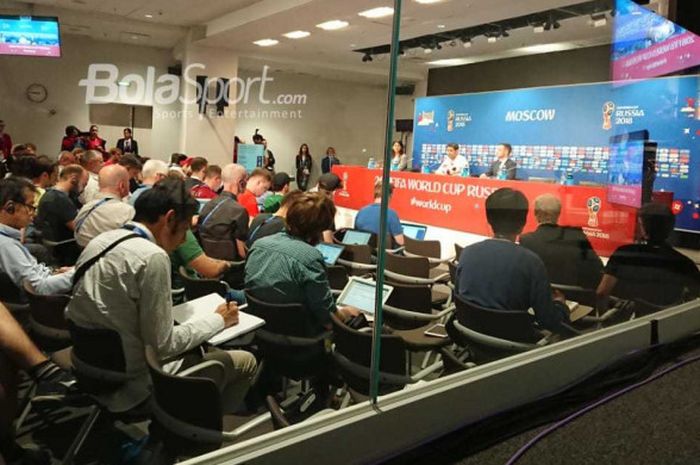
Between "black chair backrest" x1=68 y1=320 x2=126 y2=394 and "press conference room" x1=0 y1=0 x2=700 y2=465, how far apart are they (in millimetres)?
11

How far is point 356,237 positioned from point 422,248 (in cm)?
62

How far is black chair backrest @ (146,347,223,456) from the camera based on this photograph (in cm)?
167

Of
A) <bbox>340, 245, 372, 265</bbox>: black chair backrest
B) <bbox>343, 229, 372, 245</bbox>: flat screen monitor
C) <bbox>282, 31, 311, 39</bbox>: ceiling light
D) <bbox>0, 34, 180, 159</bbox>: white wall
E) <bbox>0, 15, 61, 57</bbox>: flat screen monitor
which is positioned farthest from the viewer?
<bbox>282, 31, 311, 39</bbox>: ceiling light

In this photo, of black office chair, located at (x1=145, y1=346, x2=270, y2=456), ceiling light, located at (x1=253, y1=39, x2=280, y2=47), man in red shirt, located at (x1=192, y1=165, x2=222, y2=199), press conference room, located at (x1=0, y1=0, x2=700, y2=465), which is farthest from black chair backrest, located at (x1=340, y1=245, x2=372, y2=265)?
ceiling light, located at (x1=253, y1=39, x2=280, y2=47)

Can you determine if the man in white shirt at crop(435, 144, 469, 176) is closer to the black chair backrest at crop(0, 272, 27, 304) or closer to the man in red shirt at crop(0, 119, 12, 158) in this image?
the black chair backrest at crop(0, 272, 27, 304)

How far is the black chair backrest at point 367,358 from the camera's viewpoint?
6.98 ft

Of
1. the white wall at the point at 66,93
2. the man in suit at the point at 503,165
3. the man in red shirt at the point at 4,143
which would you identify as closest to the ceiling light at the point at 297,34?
the white wall at the point at 66,93

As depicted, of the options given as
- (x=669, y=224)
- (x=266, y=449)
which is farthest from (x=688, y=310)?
(x=266, y=449)

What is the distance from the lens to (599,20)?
6.08 meters

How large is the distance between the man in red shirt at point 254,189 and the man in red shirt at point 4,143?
12.4 ft

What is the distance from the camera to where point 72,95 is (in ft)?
31.0

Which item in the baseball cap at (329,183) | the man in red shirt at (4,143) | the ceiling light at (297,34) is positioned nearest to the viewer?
the baseball cap at (329,183)

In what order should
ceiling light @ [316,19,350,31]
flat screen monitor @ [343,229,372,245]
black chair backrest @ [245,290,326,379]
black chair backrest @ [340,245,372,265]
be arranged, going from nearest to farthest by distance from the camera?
black chair backrest @ [245,290,326,379] < black chair backrest @ [340,245,372,265] < flat screen monitor @ [343,229,372,245] < ceiling light @ [316,19,350,31]

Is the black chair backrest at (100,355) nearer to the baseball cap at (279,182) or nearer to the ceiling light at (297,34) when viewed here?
the baseball cap at (279,182)
